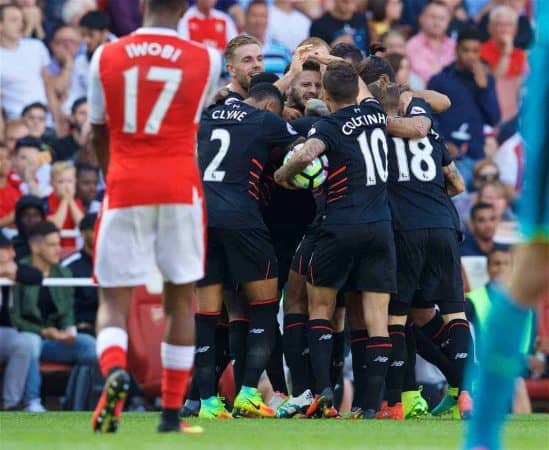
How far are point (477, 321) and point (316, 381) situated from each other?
3683 mm

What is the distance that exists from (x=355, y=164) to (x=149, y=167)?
3098mm

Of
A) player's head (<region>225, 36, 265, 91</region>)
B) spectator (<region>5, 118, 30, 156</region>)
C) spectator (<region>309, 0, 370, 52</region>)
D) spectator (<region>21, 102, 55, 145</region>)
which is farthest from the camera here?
spectator (<region>309, 0, 370, 52</region>)

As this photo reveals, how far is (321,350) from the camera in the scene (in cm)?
1047

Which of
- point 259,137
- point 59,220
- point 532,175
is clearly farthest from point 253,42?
point 532,175

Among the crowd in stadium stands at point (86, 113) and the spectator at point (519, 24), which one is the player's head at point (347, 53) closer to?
the crowd in stadium stands at point (86, 113)

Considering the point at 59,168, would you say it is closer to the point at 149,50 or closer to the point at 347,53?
the point at 347,53

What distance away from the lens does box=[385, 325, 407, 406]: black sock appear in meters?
10.8

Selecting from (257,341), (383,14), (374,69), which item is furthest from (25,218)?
(383,14)

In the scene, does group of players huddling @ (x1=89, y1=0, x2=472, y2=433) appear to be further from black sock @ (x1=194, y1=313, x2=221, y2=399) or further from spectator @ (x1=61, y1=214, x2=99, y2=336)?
spectator @ (x1=61, y1=214, x2=99, y2=336)

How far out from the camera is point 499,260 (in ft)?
49.3

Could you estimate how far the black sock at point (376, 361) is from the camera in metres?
10.4

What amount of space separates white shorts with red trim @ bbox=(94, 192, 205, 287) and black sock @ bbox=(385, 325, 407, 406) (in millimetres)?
3586

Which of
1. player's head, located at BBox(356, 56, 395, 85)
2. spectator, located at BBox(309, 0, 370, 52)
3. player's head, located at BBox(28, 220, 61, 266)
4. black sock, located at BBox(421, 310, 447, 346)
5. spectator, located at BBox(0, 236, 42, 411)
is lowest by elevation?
spectator, located at BBox(0, 236, 42, 411)

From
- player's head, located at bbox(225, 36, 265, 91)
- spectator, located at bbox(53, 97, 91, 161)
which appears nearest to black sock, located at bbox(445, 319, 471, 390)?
player's head, located at bbox(225, 36, 265, 91)
